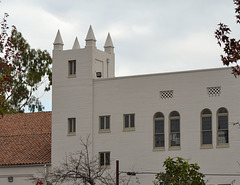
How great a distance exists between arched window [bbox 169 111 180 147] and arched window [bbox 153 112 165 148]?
1.67 feet

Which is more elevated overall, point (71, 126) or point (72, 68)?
point (72, 68)

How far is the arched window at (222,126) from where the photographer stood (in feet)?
126

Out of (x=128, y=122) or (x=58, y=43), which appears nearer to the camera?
(x=128, y=122)

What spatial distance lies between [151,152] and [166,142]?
1.03m

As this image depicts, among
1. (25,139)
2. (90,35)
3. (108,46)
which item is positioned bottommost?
(25,139)

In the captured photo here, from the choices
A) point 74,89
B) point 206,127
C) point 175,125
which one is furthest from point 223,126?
point 74,89

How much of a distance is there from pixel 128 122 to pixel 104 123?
1.53 meters

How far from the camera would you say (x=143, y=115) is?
4044cm

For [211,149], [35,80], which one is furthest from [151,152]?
[35,80]

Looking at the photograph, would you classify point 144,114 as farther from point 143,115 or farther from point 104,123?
point 104,123

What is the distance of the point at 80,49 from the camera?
4288 cm

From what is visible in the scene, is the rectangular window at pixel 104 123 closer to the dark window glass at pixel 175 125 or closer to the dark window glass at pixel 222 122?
the dark window glass at pixel 175 125

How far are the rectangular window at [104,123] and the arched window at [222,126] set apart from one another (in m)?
6.64

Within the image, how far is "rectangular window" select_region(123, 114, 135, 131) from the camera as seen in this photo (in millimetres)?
40875
